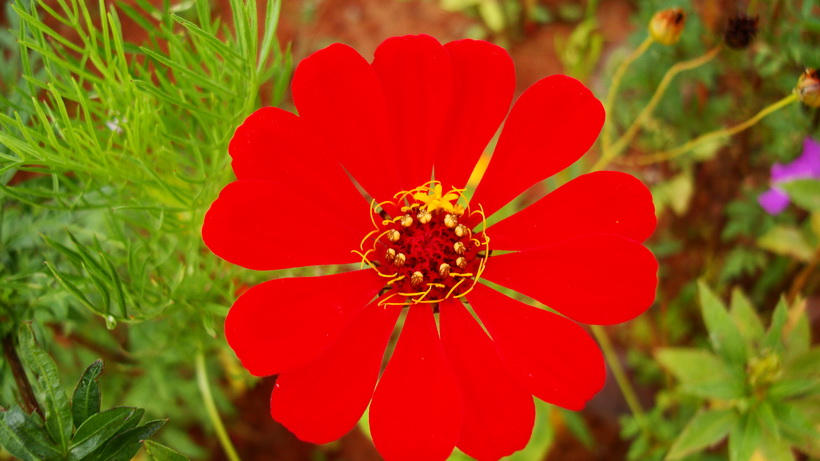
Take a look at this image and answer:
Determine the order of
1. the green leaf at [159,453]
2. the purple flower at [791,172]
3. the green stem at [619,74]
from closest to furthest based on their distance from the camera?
the green leaf at [159,453]
the green stem at [619,74]
the purple flower at [791,172]

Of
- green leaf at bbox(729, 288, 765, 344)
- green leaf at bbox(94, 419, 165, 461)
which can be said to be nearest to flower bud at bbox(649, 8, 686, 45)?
green leaf at bbox(729, 288, 765, 344)

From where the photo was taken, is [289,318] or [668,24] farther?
[668,24]

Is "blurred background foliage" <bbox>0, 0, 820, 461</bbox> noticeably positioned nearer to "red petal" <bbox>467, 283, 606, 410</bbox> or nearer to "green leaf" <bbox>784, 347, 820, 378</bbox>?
"green leaf" <bbox>784, 347, 820, 378</bbox>

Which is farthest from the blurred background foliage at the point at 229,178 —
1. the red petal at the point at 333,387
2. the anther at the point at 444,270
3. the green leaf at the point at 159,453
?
the anther at the point at 444,270

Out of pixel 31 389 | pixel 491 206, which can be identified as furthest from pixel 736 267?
pixel 31 389

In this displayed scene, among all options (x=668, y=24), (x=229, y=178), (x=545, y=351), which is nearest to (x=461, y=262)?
(x=545, y=351)

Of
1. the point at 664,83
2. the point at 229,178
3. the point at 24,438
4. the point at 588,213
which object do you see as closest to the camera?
the point at 24,438

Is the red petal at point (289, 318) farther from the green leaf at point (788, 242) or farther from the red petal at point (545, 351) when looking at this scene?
the green leaf at point (788, 242)

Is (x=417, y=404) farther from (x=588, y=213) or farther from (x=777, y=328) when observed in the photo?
(x=777, y=328)
